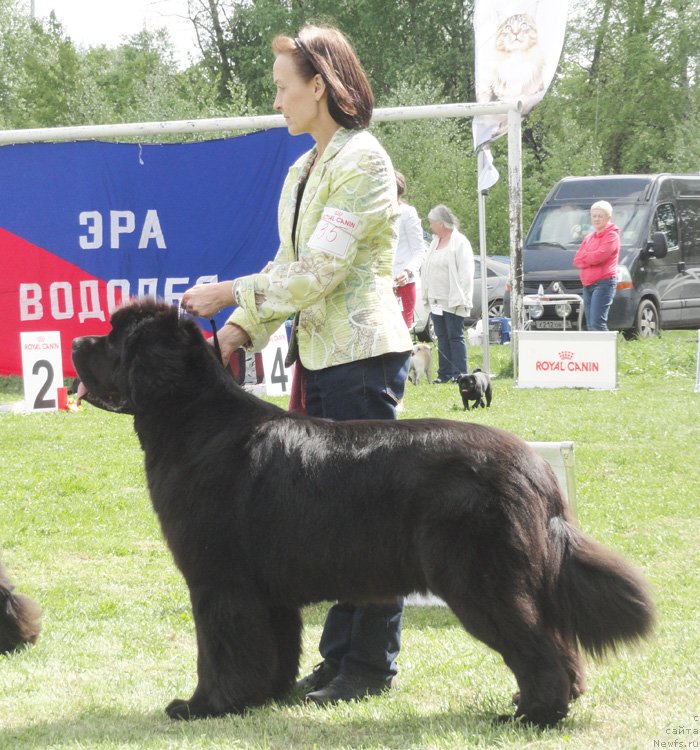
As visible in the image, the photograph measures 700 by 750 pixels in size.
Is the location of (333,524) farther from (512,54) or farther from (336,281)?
(512,54)

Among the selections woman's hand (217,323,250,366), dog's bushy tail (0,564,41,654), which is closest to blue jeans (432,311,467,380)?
dog's bushy tail (0,564,41,654)

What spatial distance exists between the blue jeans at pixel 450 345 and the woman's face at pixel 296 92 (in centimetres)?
828

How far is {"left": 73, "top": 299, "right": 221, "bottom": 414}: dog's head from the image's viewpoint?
10.5 ft

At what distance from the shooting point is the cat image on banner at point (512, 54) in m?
11.3

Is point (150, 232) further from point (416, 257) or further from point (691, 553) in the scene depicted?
point (691, 553)

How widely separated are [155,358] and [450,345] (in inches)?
355

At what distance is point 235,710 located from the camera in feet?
10.6

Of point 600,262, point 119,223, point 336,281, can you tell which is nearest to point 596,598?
point 336,281

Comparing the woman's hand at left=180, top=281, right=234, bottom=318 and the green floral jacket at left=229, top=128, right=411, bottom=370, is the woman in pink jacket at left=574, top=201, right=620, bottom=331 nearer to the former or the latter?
the green floral jacket at left=229, top=128, right=411, bottom=370

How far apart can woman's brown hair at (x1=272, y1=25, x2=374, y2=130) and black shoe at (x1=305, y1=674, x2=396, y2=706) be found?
193cm

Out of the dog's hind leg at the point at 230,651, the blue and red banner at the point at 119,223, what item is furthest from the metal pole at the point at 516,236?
the dog's hind leg at the point at 230,651

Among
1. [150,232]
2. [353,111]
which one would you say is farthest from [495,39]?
[353,111]

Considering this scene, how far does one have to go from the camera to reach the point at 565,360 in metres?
11.7

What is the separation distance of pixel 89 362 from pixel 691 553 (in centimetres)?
360
